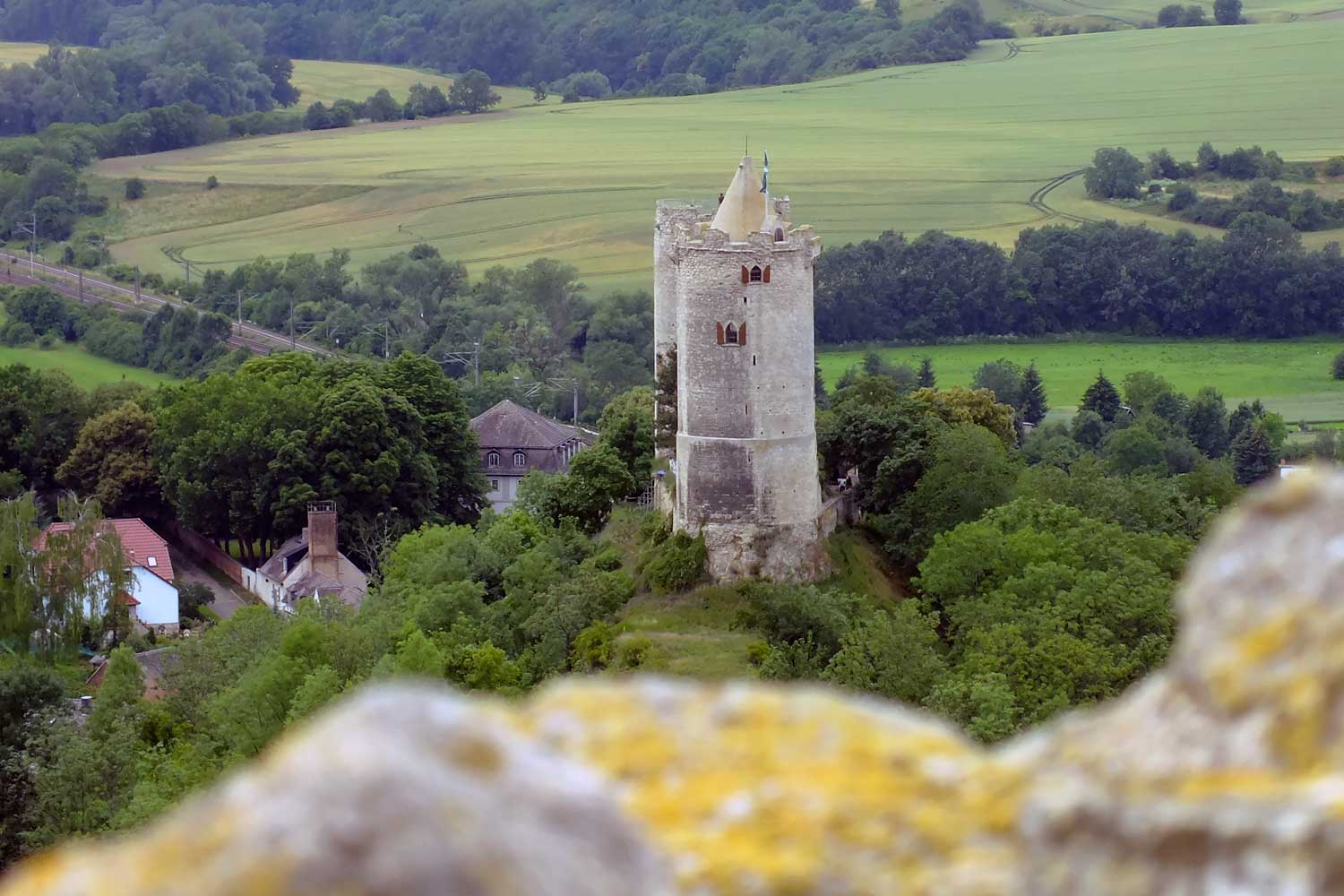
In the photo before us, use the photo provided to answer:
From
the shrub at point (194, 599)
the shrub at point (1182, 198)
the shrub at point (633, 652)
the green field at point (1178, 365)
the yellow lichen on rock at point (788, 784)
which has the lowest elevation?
the green field at point (1178, 365)

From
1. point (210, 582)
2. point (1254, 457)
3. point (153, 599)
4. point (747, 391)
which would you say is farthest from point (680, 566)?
point (1254, 457)

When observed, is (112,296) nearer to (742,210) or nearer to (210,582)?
(210,582)

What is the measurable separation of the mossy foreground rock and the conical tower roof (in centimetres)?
4268

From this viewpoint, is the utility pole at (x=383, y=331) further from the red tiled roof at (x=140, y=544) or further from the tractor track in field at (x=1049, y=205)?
the red tiled roof at (x=140, y=544)

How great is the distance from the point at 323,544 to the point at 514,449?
1814 cm

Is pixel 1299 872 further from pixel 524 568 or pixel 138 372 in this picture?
pixel 138 372

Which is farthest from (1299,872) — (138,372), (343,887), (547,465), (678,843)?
(138,372)

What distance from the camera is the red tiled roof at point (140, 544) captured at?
2606 inches

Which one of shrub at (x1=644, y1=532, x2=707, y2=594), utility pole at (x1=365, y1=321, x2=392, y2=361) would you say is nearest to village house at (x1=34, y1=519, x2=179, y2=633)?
shrub at (x1=644, y1=532, x2=707, y2=594)

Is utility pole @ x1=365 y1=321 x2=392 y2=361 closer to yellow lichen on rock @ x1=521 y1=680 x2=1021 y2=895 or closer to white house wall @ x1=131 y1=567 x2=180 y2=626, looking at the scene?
white house wall @ x1=131 y1=567 x2=180 y2=626

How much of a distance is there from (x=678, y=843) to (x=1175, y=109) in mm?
162640

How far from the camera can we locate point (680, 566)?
4847 centimetres

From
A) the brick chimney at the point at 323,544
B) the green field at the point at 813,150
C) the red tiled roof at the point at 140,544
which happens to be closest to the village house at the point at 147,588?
the red tiled roof at the point at 140,544

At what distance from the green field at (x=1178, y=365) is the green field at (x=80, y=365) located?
105 feet
